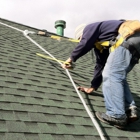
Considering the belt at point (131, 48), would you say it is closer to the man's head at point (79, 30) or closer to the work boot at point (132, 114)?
the work boot at point (132, 114)

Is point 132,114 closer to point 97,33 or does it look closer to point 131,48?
point 131,48

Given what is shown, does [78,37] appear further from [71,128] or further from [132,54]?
[71,128]

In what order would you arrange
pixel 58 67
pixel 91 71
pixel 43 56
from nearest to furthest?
1. pixel 58 67
2. pixel 43 56
3. pixel 91 71

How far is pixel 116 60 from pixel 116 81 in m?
0.22

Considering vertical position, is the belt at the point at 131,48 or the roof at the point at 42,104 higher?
the belt at the point at 131,48

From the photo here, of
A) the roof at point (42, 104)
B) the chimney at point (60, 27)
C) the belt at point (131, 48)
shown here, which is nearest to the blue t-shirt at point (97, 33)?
the belt at point (131, 48)

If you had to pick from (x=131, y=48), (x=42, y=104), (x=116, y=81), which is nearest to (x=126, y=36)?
(x=131, y=48)

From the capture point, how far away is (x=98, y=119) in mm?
2605

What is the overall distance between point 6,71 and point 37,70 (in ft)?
1.81

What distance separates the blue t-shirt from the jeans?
28cm

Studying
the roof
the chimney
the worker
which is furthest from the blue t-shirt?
the chimney

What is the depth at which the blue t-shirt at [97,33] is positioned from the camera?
2.80 meters

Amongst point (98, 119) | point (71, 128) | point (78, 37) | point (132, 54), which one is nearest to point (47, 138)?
point (71, 128)

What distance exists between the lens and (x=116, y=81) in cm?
250
